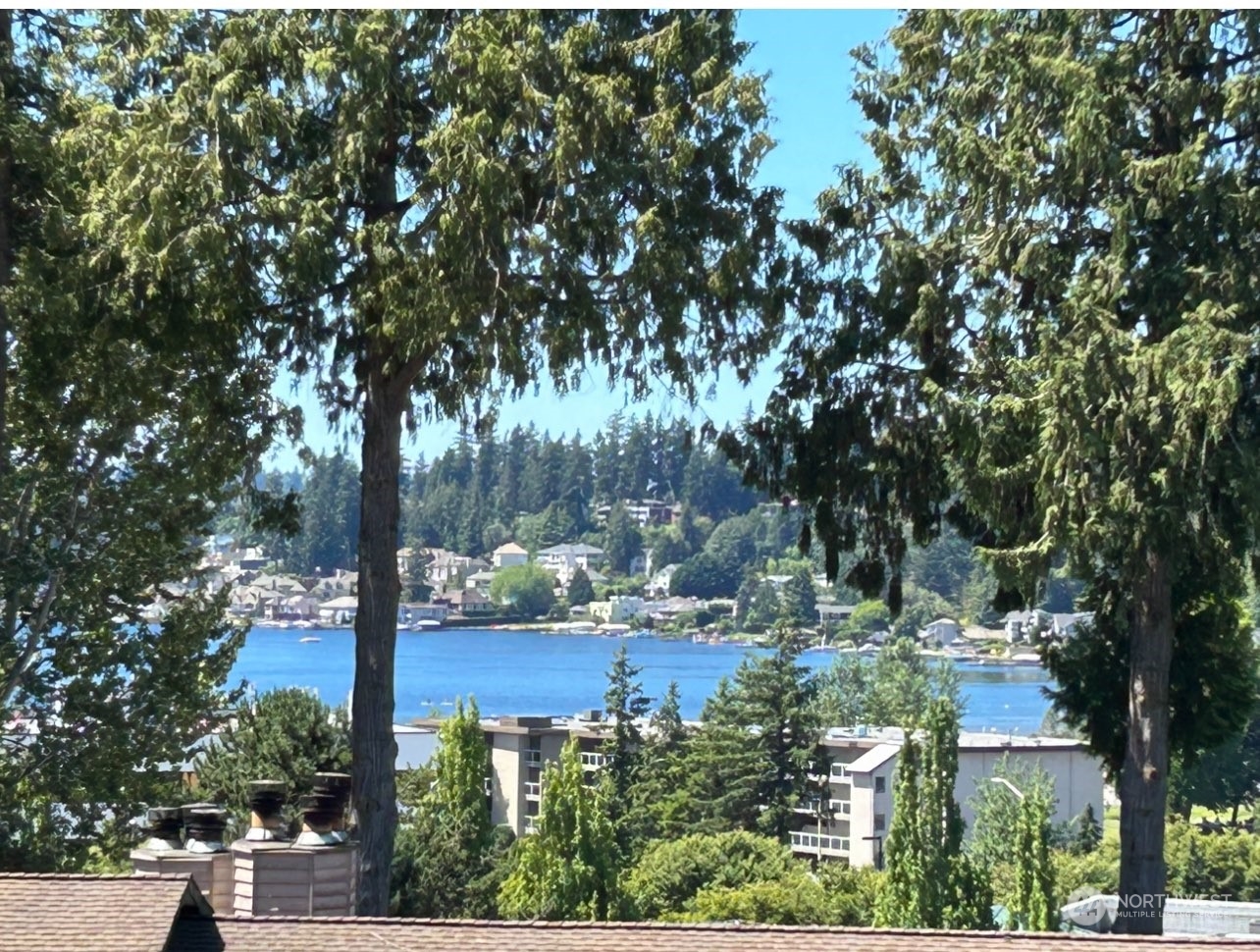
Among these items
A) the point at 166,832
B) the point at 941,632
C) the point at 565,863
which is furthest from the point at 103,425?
the point at 941,632

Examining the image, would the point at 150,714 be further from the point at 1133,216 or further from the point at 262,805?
the point at 1133,216

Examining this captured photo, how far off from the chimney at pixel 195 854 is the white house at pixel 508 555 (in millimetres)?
152180

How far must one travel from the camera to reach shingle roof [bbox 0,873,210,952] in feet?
26.2

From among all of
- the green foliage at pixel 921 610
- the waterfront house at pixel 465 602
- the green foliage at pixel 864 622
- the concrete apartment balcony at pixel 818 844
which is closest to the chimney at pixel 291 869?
the concrete apartment balcony at pixel 818 844

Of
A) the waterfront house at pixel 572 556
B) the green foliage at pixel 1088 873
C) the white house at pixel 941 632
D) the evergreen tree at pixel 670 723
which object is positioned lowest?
the green foliage at pixel 1088 873

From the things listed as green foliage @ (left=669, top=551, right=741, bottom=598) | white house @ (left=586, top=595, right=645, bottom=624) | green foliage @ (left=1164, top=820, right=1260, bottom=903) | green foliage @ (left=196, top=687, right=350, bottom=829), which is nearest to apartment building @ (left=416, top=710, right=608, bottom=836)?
green foliage @ (left=1164, top=820, right=1260, bottom=903)

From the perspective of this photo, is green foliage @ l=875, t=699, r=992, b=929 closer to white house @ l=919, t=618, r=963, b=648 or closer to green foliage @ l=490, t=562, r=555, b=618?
white house @ l=919, t=618, r=963, b=648

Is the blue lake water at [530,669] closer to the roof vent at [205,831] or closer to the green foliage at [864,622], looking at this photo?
the green foliage at [864,622]

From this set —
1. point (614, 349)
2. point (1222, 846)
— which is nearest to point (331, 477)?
point (1222, 846)

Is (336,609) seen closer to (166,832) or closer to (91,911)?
(166,832)

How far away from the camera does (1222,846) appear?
165 ft

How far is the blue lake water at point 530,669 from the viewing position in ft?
403

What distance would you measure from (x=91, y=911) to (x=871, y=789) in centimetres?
5676

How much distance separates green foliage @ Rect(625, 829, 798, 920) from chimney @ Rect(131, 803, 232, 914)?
3305 cm
